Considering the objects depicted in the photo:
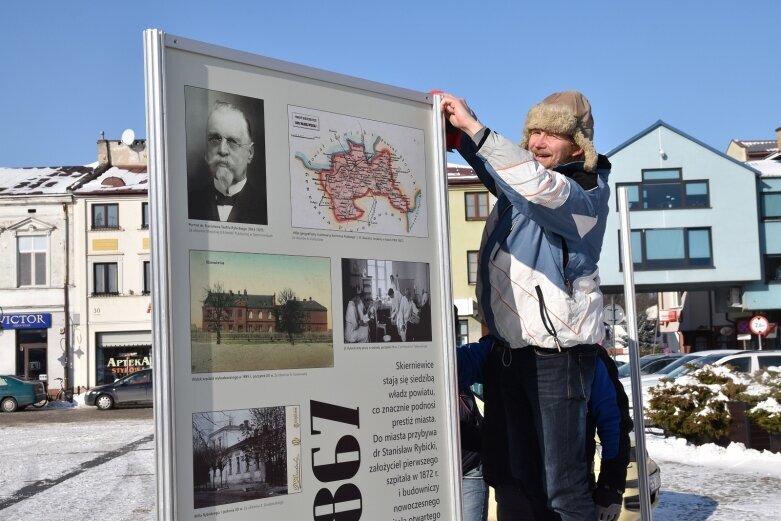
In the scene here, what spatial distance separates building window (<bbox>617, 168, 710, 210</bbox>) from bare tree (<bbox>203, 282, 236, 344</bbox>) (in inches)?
1699

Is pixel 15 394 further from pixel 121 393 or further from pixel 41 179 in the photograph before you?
pixel 41 179

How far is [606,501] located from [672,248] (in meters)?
42.6

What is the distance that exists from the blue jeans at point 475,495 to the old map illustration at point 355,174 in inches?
76.2

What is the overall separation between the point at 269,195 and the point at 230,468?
697 mm

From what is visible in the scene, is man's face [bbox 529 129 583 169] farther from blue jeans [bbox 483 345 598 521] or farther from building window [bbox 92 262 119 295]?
building window [bbox 92 262 119 295]

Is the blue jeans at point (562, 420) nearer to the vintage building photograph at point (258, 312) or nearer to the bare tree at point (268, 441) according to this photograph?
the vintage building photograph at point (258, 312)

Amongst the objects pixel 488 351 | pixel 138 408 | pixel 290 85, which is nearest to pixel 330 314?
pixel 290 85

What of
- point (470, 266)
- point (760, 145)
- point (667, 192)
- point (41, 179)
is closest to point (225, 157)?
point (470, 266)

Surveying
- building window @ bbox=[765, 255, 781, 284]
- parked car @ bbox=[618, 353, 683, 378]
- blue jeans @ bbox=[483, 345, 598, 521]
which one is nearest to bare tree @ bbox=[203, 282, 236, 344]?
blue jeans @ bbox=[483, 345, 598, 521]

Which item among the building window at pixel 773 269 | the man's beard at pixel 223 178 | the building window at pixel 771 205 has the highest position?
the building window at pixel 771 205

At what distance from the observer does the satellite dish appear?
44.7 meters

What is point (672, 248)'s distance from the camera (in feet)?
143

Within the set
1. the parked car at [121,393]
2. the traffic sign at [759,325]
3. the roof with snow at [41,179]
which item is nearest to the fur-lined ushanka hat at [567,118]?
the parked car at [121,393]

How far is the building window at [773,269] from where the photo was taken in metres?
44.8
